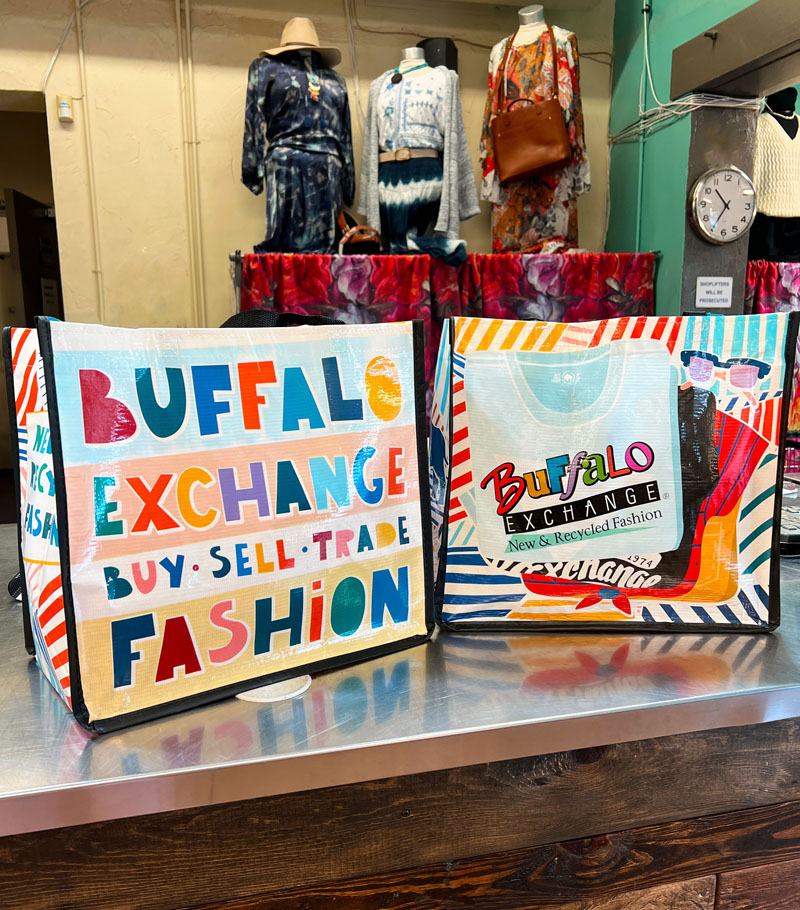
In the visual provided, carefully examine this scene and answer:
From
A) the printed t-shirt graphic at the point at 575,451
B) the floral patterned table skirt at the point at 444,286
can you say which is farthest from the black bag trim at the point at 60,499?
the floral patterned table skirt at the point at 444,286

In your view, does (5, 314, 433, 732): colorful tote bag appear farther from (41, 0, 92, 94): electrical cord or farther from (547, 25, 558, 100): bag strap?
(41, 0, 92, 94): electrical cord

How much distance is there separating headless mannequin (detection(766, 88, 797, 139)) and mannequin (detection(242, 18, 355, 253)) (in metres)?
1.74

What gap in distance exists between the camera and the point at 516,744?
0.50 m

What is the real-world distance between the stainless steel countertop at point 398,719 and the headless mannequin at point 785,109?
2882 mm

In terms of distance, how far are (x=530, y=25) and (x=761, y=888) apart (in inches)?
125

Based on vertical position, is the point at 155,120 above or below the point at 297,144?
above

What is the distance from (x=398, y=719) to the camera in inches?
19.7

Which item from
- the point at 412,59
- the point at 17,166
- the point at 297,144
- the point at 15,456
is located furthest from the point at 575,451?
the point at 17,166

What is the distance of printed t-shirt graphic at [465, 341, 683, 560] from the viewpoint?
62 centimetres

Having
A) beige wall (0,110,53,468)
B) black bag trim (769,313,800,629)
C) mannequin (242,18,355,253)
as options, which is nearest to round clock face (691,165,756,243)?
mannequin (242,18,355,253)

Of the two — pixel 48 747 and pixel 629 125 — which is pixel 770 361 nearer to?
pixel 48 747

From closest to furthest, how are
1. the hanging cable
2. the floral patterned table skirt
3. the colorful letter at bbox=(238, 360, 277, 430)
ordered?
the colorful letter at bbox=(238, 360, 277, 430) < the floral patterned table skirt < the hanging cable

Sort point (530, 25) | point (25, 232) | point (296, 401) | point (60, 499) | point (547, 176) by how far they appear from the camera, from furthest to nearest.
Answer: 1. point (25, 232)
2. point (547, 176)
3. point (530, 25)
4. point (296, 401)
5. point (60, 499)

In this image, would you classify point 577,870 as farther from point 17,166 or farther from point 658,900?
point 17,166
